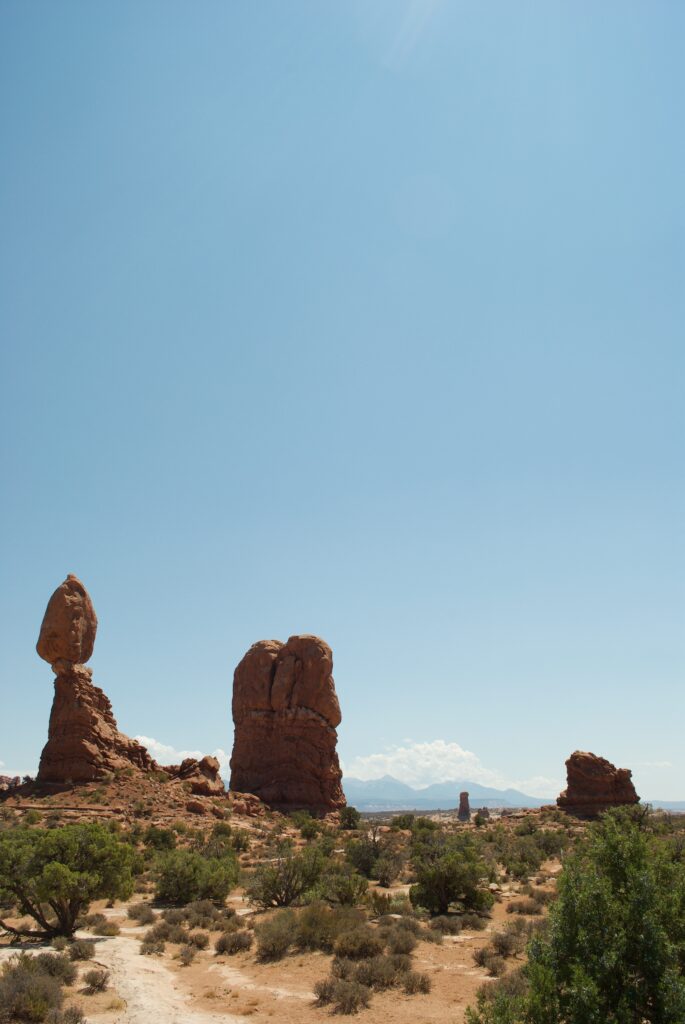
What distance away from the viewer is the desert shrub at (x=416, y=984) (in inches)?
448

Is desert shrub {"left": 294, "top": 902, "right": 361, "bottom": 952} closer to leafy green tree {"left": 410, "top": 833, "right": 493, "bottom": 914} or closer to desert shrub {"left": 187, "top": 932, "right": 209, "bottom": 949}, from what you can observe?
desert shrub {"left": 187, "top": 932, "right": 209, "bottom": 949}

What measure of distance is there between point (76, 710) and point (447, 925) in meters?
29.1

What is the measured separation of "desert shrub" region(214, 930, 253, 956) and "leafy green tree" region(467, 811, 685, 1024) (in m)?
9.53

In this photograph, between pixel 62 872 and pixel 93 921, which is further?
pixel 93 921

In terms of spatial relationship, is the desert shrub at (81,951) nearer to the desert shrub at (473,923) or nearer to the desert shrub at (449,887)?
the desert shrub at (473,923)

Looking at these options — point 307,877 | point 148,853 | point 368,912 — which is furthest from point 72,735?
point 368,912

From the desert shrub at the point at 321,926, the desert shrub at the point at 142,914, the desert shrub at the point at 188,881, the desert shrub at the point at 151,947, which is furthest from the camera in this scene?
the desert shrub at the point at 188,881

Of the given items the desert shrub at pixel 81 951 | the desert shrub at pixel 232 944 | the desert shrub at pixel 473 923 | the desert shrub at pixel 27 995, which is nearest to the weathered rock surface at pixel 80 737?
the desert shrub at pixel 232 944

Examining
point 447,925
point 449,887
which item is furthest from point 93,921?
Answer: point 449,887

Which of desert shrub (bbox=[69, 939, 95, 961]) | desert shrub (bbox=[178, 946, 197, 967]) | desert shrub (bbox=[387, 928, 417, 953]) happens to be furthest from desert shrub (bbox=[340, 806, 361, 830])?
desert shrub (bbox=[69, 939, 95, 961])

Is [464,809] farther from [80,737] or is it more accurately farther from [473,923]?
[473,923]

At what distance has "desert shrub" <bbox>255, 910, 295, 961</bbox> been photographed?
13.8 meters

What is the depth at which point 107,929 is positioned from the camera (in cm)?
1560

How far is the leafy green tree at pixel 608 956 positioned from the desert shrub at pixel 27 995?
6.68 metres
